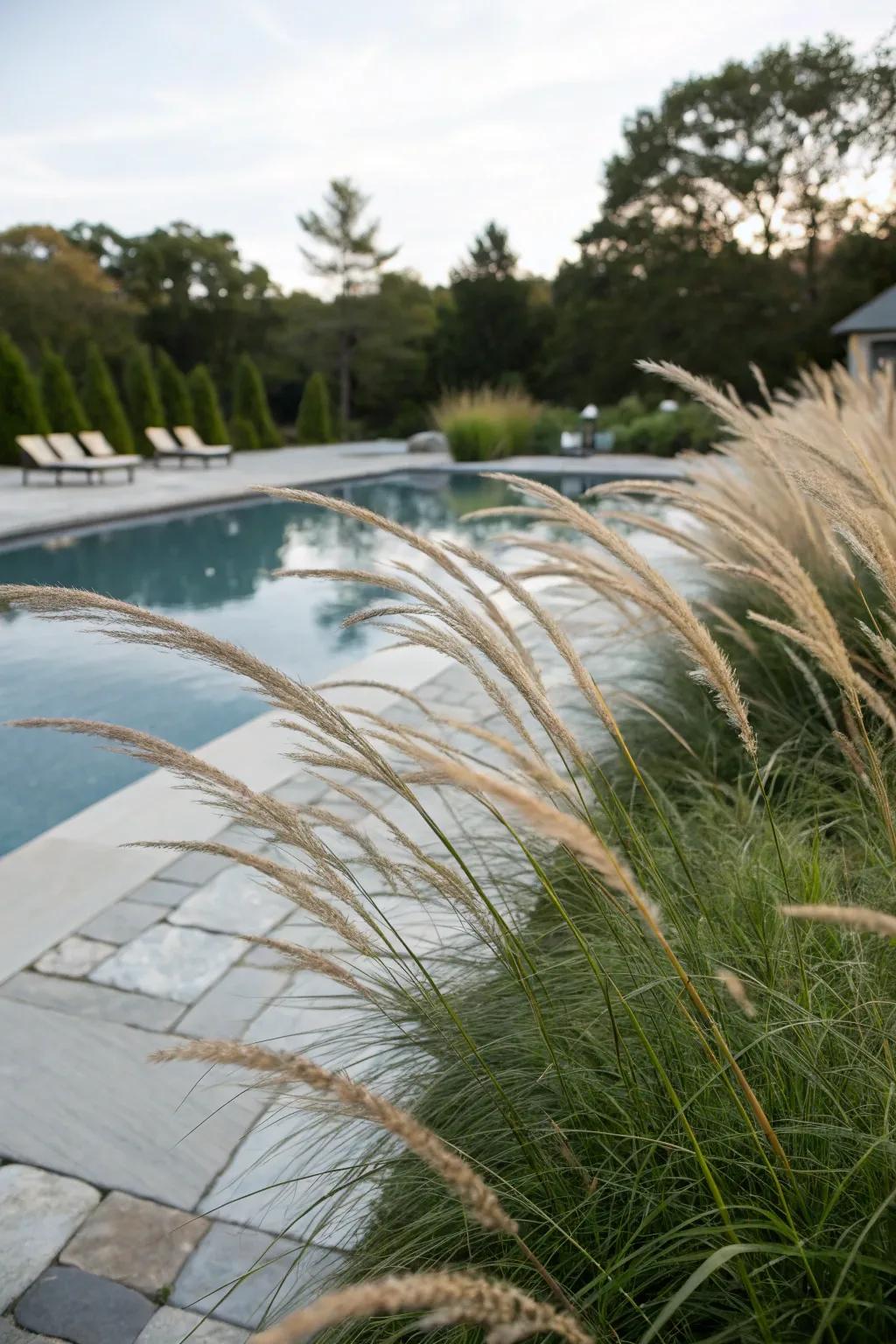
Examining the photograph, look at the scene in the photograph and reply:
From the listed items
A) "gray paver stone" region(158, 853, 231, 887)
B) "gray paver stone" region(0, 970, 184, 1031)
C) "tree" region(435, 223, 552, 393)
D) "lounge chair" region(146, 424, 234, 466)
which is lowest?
"gray paver stone" region(0, 970, 184, 1031)

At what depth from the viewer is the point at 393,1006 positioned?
1.46 m

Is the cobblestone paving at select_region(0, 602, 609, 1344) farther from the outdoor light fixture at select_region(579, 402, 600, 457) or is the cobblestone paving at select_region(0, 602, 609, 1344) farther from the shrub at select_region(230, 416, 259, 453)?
the shrub at select_region(230, 416, 259, 453)

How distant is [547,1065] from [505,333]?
94.1ft

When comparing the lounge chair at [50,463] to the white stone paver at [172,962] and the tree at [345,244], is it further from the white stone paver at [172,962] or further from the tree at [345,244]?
the tree at [345,244]

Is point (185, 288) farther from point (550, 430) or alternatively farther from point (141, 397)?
point (550, 430)

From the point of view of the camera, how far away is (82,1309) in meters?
1.62


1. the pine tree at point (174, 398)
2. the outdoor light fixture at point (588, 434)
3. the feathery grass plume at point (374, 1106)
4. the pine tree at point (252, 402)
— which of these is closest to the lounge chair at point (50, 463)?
the pine tree at point (174, 398)

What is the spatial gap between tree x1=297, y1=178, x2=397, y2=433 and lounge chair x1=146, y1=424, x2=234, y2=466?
1144 centimetres

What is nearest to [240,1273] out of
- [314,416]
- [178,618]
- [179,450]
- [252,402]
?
[178,618]

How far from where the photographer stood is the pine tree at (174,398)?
778 inches

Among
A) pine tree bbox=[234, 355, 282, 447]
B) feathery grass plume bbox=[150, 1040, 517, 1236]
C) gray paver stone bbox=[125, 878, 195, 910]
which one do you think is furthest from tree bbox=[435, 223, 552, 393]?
feathery grass plume bbox=[150, 1040, 517, 1236]

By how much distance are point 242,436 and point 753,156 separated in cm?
1490

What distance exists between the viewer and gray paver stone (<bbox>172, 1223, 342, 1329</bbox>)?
1.61 metres

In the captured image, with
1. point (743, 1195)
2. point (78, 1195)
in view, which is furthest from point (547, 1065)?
point (78, 1195)
